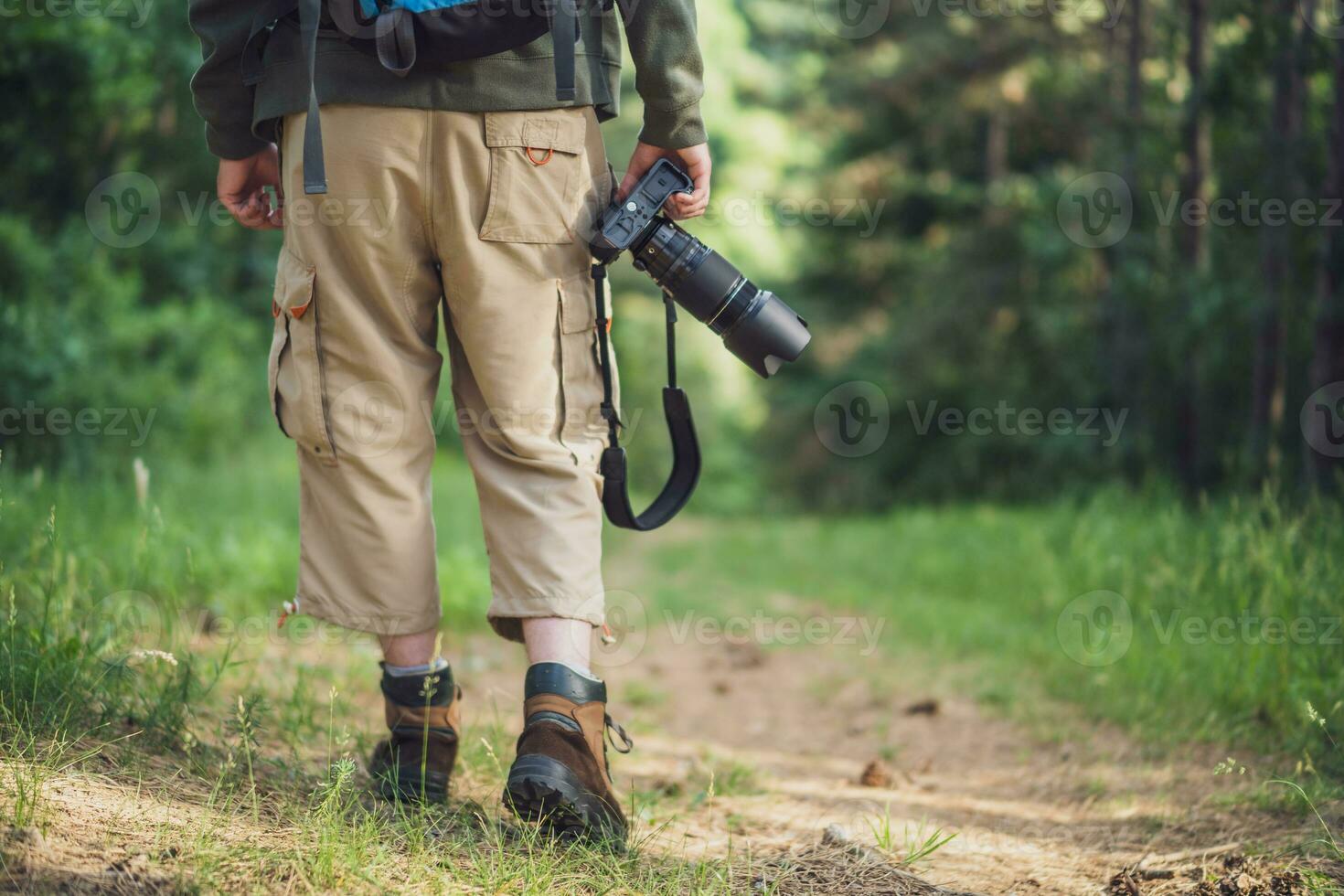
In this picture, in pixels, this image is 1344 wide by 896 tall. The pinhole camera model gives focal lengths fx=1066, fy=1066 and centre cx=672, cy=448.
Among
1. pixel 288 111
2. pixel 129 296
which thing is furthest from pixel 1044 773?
pixel 129 296

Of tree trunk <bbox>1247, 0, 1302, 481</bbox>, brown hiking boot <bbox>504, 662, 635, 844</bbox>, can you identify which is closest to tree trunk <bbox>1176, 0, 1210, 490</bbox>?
tree trunk <bbox>1247, 0, 1302, 481</bbox>

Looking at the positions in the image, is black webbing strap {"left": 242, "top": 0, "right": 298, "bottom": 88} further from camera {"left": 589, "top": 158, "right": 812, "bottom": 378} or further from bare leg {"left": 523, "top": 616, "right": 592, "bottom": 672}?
bare leg {"left": 523, "top": 616, "right": 592, "bottom": 672}

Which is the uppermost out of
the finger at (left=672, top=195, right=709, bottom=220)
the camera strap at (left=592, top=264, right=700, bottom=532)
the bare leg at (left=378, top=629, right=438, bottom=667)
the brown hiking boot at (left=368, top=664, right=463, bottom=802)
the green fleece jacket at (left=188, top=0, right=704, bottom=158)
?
the green fleece jacket at (left=188, top=0, right=704, bottom=158)

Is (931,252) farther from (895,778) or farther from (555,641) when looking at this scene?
(555,641)

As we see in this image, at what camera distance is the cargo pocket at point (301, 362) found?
2.11 metres

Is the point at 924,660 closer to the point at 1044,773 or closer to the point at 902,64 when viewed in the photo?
the point at 1044,773

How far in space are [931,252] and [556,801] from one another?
1252cm

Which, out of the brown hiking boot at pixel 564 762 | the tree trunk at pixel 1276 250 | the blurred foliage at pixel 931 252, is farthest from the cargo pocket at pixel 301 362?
the tree trunk at pixel 1276 250

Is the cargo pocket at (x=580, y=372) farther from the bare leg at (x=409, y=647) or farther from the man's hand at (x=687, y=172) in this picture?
the bare leg at (x=409, y=647)

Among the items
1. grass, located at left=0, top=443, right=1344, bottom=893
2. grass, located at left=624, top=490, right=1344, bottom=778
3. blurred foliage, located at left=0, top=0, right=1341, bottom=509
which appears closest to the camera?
grass, located at left=0, top=443, right=1344, bottom=893

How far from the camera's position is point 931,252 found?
13.5 meters

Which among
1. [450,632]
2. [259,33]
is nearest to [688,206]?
[259,33]

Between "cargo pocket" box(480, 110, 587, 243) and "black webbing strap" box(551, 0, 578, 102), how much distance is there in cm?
7

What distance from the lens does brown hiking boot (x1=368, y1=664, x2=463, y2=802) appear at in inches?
89.0
